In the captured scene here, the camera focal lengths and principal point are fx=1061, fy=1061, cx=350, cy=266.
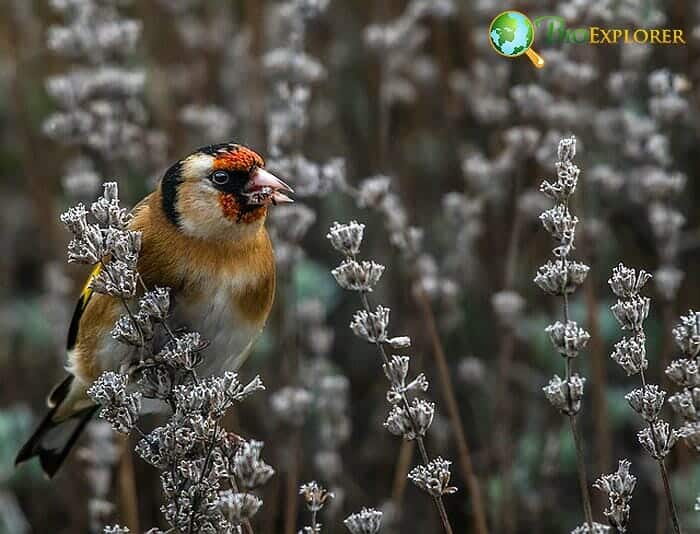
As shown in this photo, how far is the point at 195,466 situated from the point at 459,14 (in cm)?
271

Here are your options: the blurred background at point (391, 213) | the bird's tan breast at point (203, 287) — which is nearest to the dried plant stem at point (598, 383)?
the blurred background at point (391, 213)

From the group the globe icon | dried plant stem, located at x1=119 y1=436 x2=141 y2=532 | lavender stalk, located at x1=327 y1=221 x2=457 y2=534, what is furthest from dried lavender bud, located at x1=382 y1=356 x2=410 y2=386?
the globe icon

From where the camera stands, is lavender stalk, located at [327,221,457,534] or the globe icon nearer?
lavender stalk, located at [327,221,457,534]

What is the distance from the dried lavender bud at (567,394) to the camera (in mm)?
1443

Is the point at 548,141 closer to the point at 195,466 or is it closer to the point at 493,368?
the point at 493,368

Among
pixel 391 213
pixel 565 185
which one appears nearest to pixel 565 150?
pixel 565 185

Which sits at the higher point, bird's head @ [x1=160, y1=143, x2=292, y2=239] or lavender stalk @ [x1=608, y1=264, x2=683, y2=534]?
bird's head @ [x1=160, y1=143, x2=292, y2=239]

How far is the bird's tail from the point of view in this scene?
2.50 m

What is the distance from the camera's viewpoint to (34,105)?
4449 mm

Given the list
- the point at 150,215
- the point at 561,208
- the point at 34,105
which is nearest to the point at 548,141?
the point at 150,215

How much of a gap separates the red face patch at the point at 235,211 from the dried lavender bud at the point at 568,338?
2.60 ft

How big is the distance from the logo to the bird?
894 millimetres

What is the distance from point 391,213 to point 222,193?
1.53 ft

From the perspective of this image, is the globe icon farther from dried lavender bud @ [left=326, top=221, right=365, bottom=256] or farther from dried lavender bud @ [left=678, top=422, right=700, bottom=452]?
dried lavender bud @ [left=678, top=422, right=700, bottom=452]
